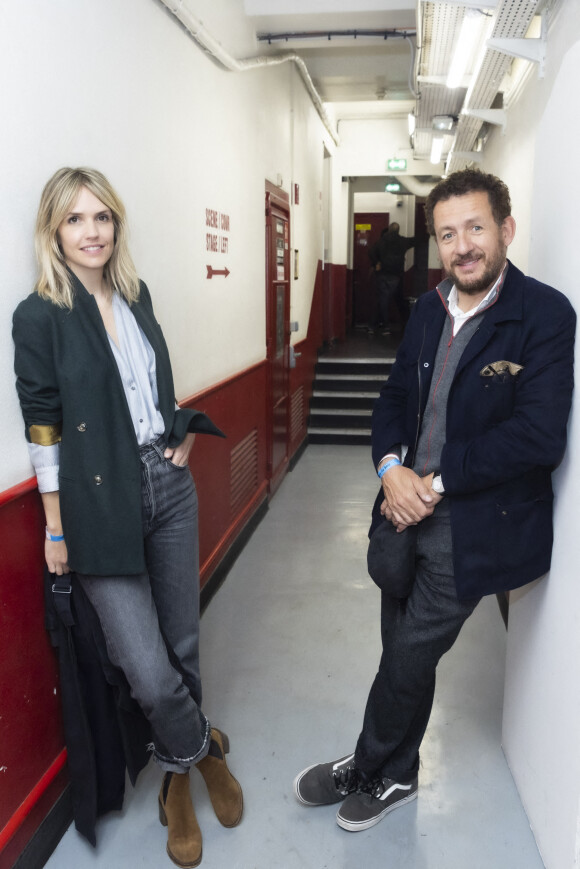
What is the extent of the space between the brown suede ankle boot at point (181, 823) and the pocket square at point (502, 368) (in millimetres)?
1350

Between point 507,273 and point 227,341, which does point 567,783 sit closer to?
point 507,273

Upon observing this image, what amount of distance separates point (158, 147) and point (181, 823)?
2.26 m

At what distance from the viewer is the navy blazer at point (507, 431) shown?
156cm

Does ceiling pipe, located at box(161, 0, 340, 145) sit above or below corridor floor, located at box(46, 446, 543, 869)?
above

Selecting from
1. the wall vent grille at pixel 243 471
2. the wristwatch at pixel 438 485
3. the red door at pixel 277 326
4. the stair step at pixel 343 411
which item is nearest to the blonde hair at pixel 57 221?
the wristwatch at pixel 438 485

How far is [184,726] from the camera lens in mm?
1783

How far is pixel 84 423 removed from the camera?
1.59 metres

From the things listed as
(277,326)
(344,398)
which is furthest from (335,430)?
(277,326)

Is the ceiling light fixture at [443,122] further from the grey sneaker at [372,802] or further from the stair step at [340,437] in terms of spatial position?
the grey sneaker at [372,802]

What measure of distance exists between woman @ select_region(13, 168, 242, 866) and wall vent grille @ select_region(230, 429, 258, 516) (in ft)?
6.03

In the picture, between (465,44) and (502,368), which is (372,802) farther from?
(465,44)

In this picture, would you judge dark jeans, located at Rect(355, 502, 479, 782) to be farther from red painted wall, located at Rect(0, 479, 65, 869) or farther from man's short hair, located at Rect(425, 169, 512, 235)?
red painted wall, located at Rect(0, 479, 65, 869)

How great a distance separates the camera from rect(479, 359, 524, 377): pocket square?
5.21 ft

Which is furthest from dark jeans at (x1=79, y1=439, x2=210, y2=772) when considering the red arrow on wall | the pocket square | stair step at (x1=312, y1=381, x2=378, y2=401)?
stair step at (x1=312, y1=381, x2=378, y2=401)
